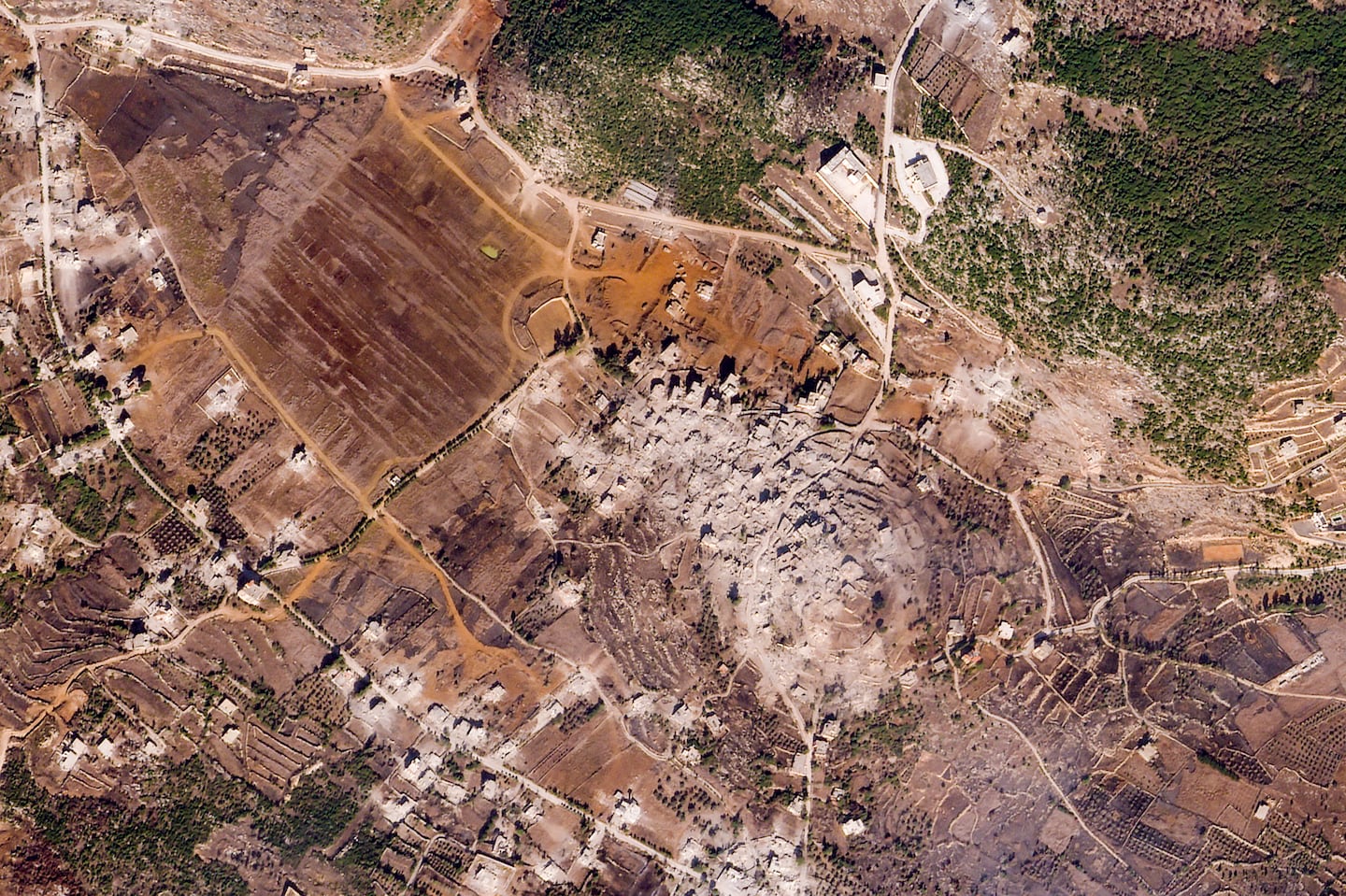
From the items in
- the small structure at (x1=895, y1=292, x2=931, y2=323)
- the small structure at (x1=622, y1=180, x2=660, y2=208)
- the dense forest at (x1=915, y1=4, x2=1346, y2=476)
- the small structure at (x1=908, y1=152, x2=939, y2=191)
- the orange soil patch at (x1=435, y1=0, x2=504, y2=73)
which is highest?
the orange soil patch at (x1=435, y1=0, x2=504, y2=73)

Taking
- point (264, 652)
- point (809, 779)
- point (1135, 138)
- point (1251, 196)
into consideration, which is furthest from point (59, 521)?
point (1251, 196)

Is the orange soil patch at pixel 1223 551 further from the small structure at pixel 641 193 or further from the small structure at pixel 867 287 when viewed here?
the small structure at pixel 641 193

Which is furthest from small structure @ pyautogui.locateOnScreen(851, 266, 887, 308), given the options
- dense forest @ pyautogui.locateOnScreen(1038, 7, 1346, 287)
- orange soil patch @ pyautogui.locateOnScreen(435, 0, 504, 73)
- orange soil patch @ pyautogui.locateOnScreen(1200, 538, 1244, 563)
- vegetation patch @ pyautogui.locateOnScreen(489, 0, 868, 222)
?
orange soil patch @ pyautogui.locateOnScreen(435, 0, 504, 73)

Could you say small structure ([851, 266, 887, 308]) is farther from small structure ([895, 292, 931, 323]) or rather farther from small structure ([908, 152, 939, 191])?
small structure ([908, 152, 939, 191])

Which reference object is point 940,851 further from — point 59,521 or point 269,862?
point 59,521

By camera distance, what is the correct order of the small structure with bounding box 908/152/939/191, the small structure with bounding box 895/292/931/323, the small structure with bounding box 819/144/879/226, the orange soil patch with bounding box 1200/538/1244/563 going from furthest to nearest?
the orange soil patch with bounding box 1200/538/1244/563
the small structure with bounding box 895/292/931/323
the small structure with bounding box 908/152/939/191
the small structure with bounding box 819/144/879/226

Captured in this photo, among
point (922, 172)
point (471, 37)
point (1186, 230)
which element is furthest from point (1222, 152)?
point (471, 37)

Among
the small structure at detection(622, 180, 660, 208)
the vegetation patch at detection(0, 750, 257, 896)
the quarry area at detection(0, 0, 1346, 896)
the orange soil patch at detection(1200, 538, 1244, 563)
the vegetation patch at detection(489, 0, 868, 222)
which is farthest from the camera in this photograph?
the orange soil patch at detection(1200, 538, 1244, 563)

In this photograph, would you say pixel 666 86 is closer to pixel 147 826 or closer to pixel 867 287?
pixel 867 287

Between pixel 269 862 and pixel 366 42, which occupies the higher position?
pixel 366 42
